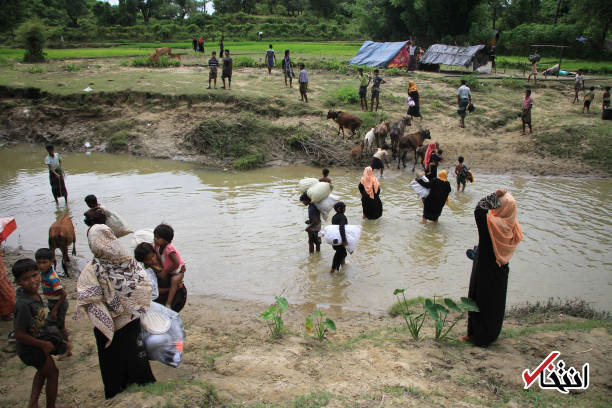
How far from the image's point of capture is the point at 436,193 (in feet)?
30.1

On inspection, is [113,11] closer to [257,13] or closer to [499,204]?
[257,13]

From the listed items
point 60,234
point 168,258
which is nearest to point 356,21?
point 60,234

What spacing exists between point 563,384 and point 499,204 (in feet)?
5.74

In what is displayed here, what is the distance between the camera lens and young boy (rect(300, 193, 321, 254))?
296 inches

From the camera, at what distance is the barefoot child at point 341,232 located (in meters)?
6.77

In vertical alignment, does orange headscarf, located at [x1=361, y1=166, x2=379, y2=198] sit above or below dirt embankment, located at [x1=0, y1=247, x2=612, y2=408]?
above

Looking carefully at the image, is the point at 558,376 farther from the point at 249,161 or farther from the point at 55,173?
the point at 249,161

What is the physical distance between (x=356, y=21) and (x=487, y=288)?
44474 mm

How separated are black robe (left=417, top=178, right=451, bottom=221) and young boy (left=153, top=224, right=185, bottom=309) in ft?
20.0

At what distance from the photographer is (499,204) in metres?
4.37

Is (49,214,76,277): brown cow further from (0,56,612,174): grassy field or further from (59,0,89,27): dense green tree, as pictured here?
(59,0,89,27): dense green tree

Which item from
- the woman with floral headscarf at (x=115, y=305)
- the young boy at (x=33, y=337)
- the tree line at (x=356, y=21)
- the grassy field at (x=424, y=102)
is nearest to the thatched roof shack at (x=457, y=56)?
the grassy field at (x=424, y=102)

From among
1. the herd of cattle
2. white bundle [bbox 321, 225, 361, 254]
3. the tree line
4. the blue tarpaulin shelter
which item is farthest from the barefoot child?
the tree line

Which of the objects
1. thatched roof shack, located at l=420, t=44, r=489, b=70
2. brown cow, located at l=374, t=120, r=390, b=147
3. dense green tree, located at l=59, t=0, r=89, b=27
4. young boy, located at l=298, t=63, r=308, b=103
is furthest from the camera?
dense green tree, located at l=59, t=0, r=89, b=27
